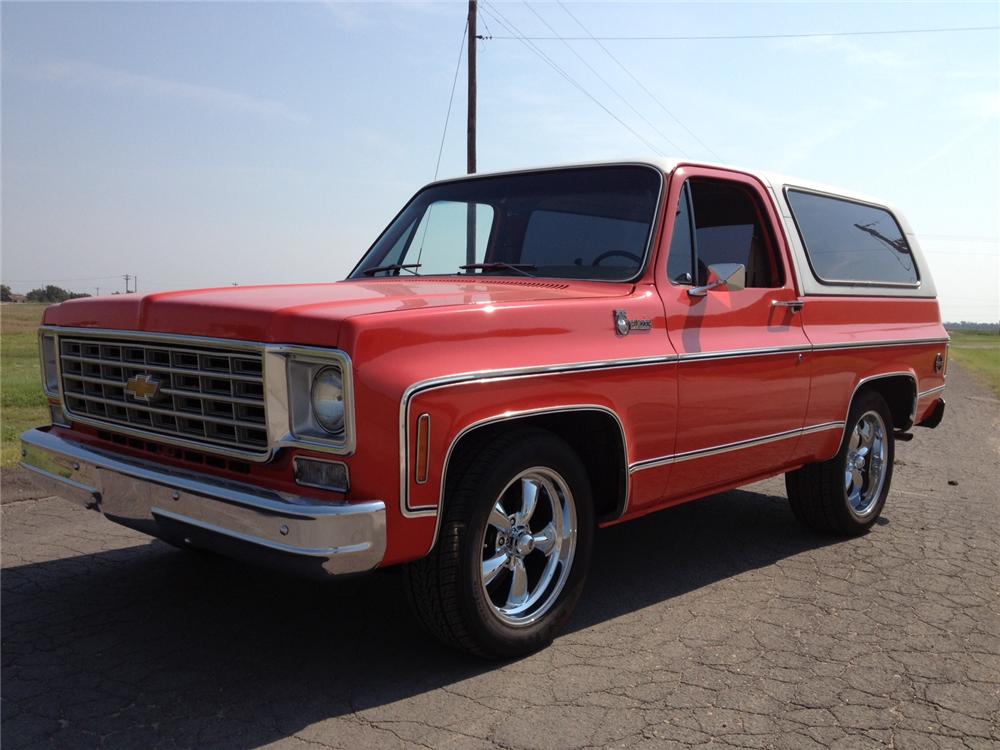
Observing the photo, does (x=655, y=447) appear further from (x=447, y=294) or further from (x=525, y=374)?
(x=447, y=294)

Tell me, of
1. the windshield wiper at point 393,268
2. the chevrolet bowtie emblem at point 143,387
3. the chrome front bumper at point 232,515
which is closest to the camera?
the chrome front bumper at point 232,515

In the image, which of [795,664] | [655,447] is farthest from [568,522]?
[795,664]

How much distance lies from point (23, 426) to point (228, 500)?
7352 millimetres

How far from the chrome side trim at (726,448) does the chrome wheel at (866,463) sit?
0.48m

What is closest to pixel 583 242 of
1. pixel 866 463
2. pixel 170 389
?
pixel 170 389

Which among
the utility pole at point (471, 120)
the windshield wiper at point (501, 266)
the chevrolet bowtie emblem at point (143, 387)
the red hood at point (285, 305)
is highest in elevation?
the utility pole at point (471, 120)

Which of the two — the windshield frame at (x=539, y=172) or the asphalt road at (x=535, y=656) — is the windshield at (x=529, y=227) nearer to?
the windshield frame at (x=539, y=172)

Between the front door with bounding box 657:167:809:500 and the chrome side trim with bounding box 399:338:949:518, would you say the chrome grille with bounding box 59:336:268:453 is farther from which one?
the front door with bounding box 657:167:809:500

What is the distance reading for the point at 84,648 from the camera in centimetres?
352

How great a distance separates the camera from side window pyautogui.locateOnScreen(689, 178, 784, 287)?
4.58 meters

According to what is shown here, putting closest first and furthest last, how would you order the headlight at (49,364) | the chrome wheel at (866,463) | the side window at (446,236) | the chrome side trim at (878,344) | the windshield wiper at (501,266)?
the headlight at (49,364), the windshield wiper at (501,266), the side window at (446,236), the chrome side trim at (878,344), the chrome wheel at (866,463)

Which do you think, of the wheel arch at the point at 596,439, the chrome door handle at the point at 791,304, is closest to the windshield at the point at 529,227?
the wheel arch at the point at 596,439

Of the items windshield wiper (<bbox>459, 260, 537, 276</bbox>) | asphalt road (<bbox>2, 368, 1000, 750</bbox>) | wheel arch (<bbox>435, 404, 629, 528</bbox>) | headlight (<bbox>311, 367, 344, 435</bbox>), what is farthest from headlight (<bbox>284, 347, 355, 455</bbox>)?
windshield wiper (<bbox>459, 260, 537, 276</bbox>)

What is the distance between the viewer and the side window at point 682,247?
4236 mm
